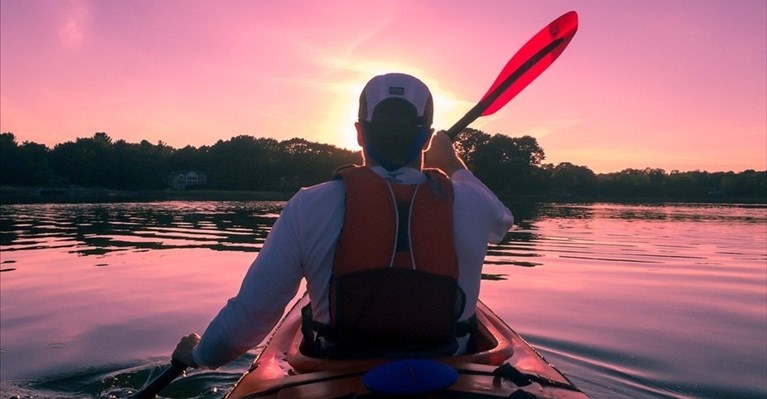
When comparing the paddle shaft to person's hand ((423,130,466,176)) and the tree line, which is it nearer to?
person's hand ((423,130,466,176))

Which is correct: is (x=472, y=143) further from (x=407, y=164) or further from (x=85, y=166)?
(x=407, y=164)

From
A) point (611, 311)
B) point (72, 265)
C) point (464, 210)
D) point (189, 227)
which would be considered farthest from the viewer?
point (189, 227)

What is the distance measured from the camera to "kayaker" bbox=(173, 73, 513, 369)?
2328 millimetres

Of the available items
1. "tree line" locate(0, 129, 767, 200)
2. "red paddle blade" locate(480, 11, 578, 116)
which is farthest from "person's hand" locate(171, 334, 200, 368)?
"tree line" locate(0, 129, 767, 200)

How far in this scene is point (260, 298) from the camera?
2.39 m

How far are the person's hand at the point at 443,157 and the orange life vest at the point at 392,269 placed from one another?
61 cm

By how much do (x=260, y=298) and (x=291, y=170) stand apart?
84957 millimetres

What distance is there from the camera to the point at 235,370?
5078 millimetres

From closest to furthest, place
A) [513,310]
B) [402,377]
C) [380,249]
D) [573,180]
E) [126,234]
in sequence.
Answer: [402,377] < [380,249] < [513,310] < [126,234] < [573,180]

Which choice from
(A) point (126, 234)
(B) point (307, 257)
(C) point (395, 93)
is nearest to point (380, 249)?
(B) point (307, 257)

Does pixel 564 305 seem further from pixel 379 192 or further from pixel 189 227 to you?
pixel 189 227

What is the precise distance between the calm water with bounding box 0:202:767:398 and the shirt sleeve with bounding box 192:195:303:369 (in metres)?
2.28

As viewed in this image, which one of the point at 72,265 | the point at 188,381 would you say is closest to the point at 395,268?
the point at 188,381

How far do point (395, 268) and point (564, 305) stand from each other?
641cm
